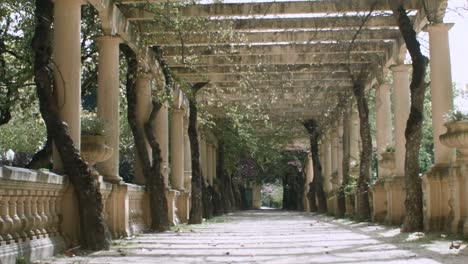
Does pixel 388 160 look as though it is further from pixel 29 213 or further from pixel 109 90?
pixel 29 213

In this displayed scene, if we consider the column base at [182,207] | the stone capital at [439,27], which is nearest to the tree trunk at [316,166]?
the column base at [182,207]

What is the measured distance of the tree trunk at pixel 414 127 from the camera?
13.8m

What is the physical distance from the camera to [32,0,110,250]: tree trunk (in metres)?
10.2

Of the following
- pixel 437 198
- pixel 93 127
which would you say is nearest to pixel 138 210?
pixel 93 127

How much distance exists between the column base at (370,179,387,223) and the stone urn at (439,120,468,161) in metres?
8.14

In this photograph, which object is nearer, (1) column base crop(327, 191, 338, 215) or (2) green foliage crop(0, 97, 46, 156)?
(2) green foliage crop(0, 97, 46, 156)

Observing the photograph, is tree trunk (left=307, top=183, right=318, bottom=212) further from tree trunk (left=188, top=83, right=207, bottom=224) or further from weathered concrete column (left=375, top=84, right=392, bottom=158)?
weathered concrete column (left=375, top=84, right=392, bottom=158)

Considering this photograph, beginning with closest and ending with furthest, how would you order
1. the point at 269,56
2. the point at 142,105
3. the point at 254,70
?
the point at 142,105
the point at 269,56
the point at 254,70

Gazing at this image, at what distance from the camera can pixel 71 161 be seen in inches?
404

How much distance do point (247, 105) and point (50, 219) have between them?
60.9 feet

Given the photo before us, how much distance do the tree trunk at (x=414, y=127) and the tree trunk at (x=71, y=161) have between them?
6.26 metres

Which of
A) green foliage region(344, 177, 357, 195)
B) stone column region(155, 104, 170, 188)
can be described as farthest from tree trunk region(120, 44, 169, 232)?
green foliage region(344, 177, 357, 195)

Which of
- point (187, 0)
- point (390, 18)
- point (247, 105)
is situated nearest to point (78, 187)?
point (187, 0)

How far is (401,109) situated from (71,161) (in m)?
9.84
